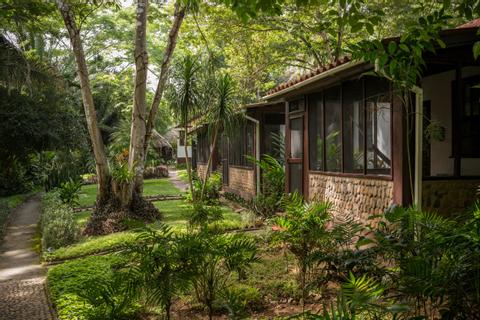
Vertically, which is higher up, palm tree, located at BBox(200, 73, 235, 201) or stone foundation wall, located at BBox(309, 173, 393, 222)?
palm tree, located at BBox(200, 73, 235, 201)

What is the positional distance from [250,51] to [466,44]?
40.4 feet

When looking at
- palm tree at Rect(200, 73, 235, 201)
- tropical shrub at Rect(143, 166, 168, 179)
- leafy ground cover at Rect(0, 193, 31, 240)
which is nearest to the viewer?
leafy ground cover at Rect(0, 193, 31, 240)

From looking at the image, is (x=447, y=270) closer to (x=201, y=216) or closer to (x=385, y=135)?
(x=385, y=135)

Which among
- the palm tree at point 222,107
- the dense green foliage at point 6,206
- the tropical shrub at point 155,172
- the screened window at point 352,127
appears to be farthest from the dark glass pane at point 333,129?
the tropical shrub at point 155,172

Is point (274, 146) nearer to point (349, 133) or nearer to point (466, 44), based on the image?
point (349, 133)

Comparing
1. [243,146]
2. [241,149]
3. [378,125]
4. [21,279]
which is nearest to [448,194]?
[378,125]

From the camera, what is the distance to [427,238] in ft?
11.1

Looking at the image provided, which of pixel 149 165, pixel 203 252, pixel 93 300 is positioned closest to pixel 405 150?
pixel 203 252

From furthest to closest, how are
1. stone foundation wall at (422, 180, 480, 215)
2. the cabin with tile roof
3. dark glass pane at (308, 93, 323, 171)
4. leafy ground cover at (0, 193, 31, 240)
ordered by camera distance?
leafy ground cover at (0, 193, 31, 240) < dark glass pane at (308, 93, 323, 171) < stone foundation wall at (422, 180, 480, 215) < the cabin with tile roof

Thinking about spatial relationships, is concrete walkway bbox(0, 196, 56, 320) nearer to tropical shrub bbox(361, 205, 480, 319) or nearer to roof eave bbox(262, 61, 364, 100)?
tropical shrub bbox(361, 205, 480, 319)

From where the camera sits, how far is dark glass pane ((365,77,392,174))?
677 centimetres

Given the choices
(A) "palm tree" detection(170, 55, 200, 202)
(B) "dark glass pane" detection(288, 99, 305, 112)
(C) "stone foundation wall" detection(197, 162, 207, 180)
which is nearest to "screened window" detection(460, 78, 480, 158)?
(B) "dark glass pane" detection(288, 99, 305, 112)

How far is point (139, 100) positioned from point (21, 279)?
18.3 feet

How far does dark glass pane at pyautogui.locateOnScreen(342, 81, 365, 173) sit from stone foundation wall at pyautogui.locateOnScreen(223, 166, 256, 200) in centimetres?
604
